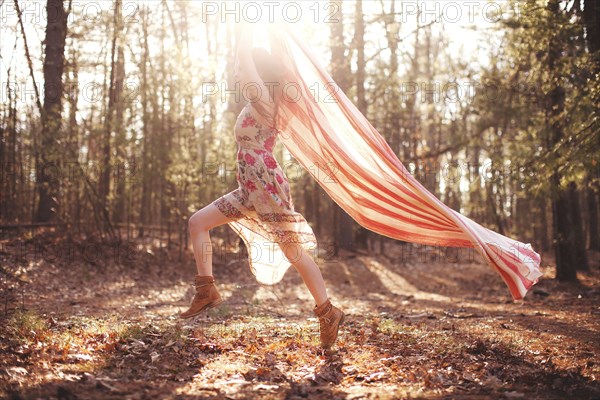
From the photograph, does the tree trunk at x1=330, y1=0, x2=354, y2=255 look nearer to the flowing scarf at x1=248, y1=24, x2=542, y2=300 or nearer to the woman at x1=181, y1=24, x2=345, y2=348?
the flowing scarf at x1=248, y1=24, x2=542, y2=300

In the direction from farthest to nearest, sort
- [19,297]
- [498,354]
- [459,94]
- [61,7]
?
[459,94]
[61,7]
[19,297]
[498,354]

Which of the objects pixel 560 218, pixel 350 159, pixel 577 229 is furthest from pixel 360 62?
pixel 350 159

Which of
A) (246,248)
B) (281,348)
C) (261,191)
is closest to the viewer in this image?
(261,191)

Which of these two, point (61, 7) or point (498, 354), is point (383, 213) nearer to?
point (498, 354)

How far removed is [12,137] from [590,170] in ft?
34.0

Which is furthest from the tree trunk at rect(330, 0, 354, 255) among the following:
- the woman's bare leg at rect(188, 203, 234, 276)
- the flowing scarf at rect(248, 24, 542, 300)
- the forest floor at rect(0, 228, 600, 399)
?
the woman's bare leg at rect(188, 203, 234, 276)

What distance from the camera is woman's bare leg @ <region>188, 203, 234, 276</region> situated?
418 cm

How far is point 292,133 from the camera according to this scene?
14.8 ft

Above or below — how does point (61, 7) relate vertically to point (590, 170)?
above

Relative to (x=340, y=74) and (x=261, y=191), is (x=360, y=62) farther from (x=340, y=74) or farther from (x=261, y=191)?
(x=261, y=191)

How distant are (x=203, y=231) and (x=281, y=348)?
1.14 m

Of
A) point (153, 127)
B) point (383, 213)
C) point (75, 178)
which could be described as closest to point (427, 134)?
point (153, 127)

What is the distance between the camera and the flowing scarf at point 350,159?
172 inches

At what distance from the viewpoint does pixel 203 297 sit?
4.20 meters
